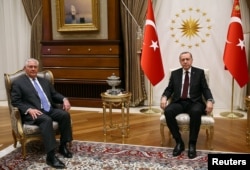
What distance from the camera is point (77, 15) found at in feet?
18.5

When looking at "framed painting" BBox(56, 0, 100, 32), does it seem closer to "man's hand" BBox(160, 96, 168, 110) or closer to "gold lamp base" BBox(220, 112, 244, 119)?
"man's hand" BBox(160, 96, 168, 110)

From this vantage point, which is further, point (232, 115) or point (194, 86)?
point (232, 115)

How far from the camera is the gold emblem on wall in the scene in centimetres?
547

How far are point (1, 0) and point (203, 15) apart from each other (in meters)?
4.12

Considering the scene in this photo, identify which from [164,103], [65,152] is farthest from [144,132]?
[65,152]

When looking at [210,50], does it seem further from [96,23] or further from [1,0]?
[1,0]

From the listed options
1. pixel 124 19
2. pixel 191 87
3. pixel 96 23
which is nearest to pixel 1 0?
pixel 96 23

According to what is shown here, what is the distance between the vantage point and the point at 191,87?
3773 mm

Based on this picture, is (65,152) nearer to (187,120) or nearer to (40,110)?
(40,110)

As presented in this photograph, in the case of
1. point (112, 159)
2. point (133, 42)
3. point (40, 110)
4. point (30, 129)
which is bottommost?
point (112, 159)

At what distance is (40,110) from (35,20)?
3.16 metres

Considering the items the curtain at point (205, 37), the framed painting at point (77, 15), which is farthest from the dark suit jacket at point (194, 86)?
the framed painting at point (77, 15)

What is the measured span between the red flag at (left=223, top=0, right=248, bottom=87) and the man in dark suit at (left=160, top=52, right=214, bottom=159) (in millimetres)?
1346

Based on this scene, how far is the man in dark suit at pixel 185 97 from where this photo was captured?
3.52 meters
